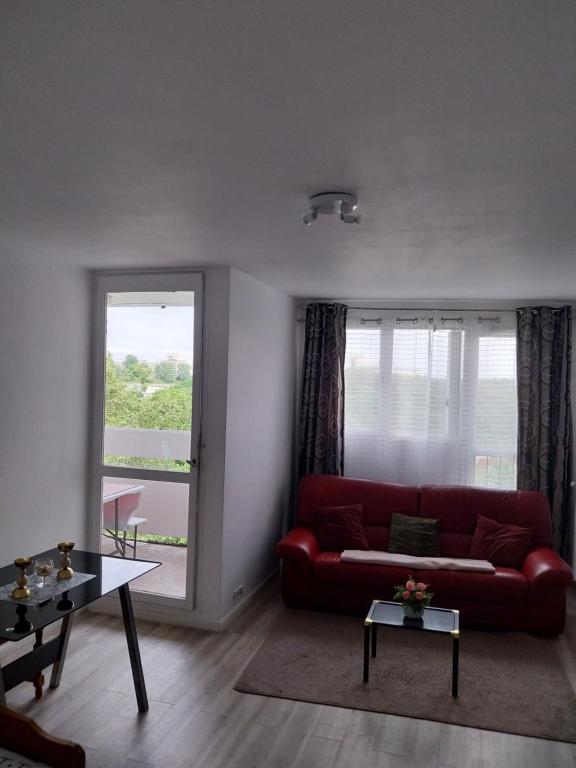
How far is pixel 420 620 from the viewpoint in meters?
3.65

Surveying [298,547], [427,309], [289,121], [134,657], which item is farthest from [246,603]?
[289,121]

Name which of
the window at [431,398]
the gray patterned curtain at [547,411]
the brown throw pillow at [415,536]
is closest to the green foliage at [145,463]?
the brown throw pillow at [415,536]

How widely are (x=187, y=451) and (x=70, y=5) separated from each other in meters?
3.33

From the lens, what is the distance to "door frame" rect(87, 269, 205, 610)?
4.23 metres

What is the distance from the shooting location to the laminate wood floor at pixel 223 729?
2.79 metres

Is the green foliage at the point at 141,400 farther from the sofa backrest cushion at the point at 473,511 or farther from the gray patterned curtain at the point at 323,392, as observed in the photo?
the sofa backrest cushion at the point at 473,511

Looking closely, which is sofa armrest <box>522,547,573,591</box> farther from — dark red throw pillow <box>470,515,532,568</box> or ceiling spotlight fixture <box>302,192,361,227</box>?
ceiling spotlight fixture <box>302,192,361,227</box>

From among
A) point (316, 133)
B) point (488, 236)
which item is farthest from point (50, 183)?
point (488, 236)

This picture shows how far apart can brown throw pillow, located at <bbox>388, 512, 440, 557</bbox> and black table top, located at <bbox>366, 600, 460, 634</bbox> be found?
0.95m

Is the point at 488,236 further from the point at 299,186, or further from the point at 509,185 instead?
the point at 299,186

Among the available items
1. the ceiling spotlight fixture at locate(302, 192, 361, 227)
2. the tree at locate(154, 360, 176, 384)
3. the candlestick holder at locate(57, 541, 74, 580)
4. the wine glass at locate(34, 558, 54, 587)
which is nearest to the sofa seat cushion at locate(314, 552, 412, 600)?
the tree at locate(154, 360, 176, 384)

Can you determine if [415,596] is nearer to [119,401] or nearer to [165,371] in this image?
[165,371]

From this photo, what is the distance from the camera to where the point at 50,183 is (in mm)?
2385

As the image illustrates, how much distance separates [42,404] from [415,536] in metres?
3.02
